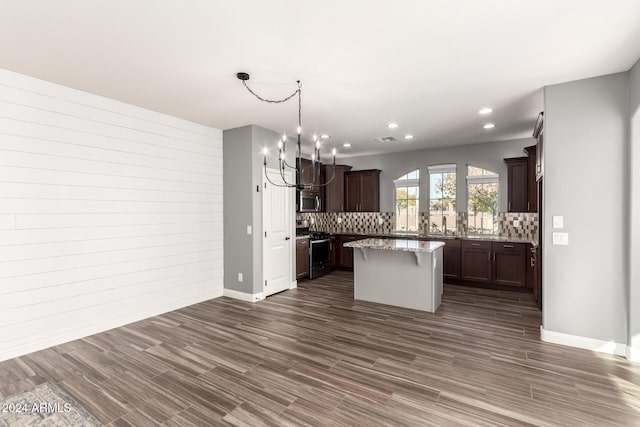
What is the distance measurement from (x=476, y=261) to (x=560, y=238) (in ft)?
8.20

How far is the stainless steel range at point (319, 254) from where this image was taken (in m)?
6.46

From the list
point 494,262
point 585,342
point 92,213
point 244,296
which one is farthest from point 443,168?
point 92,213

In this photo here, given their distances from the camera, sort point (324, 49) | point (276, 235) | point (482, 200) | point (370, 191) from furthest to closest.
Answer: point (370, 191), point (482, 200), point (276, 235), point (324, 49)

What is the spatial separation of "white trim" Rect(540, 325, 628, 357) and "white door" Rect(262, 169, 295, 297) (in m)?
3.80

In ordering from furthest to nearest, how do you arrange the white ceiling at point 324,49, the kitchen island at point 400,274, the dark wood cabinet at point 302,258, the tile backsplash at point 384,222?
the dark wood cabinet at point 302,258
the tile backsplash at point 384,222
the kitchen island at point 400,274
the white ceiling at point 324,49

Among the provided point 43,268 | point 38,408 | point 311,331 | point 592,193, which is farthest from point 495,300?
point 43,268

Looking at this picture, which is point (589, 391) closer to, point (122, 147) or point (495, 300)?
point (495, 300)

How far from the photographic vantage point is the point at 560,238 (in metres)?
3.36

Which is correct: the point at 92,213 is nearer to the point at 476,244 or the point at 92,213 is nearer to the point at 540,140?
the point at 540,140

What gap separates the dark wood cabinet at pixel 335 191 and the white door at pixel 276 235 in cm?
196

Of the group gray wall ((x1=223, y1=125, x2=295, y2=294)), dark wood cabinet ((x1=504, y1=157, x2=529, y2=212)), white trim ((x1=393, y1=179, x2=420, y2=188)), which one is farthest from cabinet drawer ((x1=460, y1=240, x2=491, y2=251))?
gray wall ((x1=223, y1=125, x2=295, y2=294))

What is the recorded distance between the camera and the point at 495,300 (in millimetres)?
5031

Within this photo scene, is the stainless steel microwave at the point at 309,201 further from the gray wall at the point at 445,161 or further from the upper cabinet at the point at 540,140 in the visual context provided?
the upper cabinet at the point at 540,140

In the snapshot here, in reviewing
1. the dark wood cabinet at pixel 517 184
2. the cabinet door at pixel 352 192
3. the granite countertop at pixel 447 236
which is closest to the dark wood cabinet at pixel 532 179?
the dark wood cabinet at pixel 517 184
